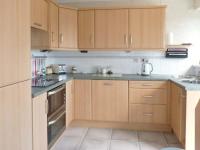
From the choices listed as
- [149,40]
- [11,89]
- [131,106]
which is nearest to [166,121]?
[131,106]

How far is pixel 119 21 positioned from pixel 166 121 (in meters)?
1.86

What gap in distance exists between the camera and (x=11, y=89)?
6.10 ft

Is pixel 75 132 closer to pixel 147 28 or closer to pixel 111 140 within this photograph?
pixel 111 140

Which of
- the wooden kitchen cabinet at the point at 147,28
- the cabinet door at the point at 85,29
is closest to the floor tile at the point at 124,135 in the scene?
the wooden kitchen cabinet at the point at 147,28

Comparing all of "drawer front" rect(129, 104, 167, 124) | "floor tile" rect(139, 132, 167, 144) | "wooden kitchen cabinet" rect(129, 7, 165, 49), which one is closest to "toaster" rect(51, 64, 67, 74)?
"wooden kitchen cabinet" rect(129, 7, 165, 49)

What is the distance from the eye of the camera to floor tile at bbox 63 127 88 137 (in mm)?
3775

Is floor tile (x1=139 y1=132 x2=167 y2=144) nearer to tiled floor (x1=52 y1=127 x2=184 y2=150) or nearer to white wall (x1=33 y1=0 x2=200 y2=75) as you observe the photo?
tiled floor (x1=52 y1=127 x2=184 y2=150)

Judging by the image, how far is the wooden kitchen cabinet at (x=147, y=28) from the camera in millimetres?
4055

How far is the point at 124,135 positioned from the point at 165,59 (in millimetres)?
1611

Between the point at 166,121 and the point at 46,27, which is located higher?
the point at 46,27

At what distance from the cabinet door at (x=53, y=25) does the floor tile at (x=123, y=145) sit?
5.81 ft

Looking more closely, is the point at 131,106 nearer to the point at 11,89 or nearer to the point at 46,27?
the point at 46,27

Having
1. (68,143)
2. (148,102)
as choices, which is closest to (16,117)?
(68,143)

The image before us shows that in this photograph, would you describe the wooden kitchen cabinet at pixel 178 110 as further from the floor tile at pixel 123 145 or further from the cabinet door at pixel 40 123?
the cabinet door at pixel 40 123
